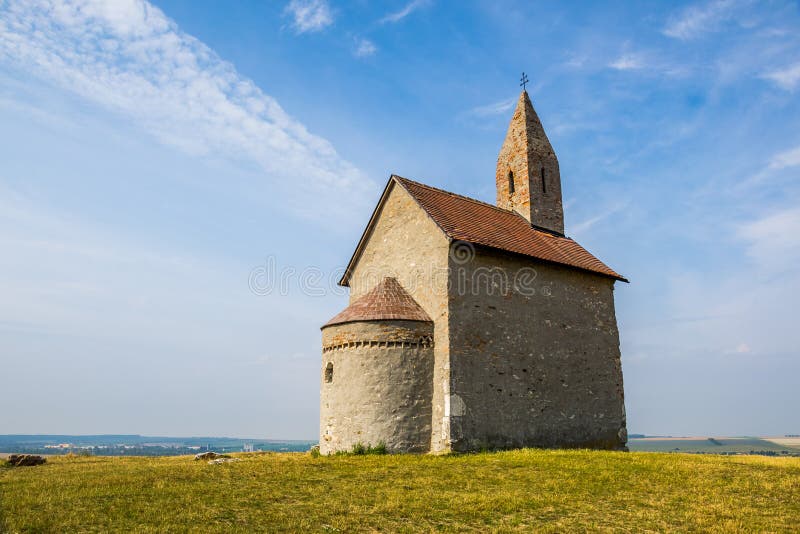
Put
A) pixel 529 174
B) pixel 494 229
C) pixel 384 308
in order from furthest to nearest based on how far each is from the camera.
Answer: pixel 529 174 → pixel 494 229 → pixel 384 308

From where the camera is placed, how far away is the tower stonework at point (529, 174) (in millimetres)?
25344

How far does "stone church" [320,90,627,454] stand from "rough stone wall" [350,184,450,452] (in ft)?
0.18

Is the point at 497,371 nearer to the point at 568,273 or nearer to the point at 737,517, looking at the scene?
the point at 568,273

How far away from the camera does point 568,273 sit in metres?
21.6

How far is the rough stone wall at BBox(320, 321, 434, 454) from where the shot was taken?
17.0m

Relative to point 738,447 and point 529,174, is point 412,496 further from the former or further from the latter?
point 738,447

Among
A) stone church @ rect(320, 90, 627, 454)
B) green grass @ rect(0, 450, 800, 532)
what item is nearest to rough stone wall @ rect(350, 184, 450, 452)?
stone church @ rect(320, 90, 627, 454)

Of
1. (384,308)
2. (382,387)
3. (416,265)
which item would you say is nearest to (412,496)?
(382,387)

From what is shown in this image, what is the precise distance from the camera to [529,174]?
2556cm

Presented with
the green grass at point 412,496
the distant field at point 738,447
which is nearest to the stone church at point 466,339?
the green grass at point 412,496

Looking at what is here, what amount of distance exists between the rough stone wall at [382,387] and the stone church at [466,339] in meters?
0.03

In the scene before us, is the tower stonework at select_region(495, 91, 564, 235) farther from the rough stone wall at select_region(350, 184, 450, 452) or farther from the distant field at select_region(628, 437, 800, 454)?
the distant field at select_region(628, 437, 800, 454)

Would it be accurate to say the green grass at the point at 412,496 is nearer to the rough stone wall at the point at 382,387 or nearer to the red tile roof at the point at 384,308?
the rough stone wall at the point at 382,387

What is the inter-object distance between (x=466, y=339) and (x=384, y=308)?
2778 millimetres
